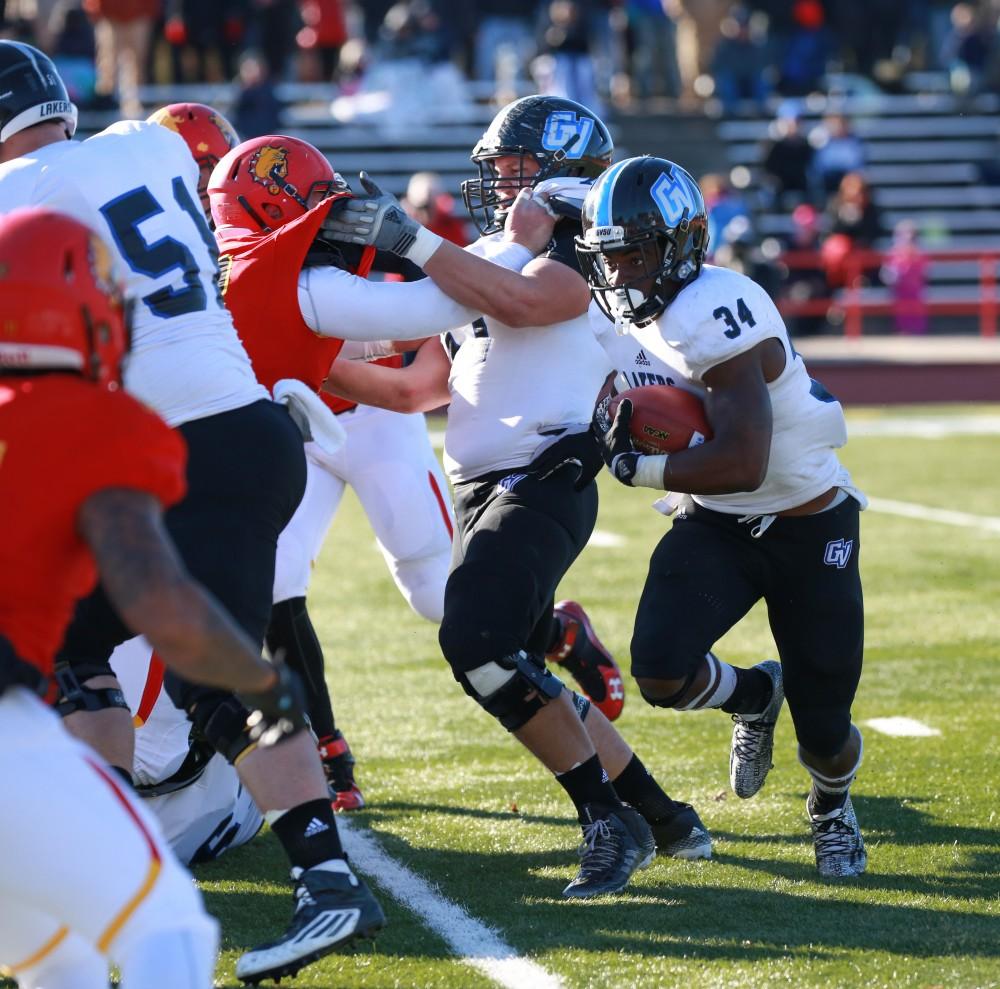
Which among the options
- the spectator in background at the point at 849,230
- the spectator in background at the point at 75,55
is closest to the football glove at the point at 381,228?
the spectator in background at the point at 75,55

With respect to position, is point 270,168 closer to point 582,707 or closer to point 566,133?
point 566,133

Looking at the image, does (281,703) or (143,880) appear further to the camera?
(281,703)

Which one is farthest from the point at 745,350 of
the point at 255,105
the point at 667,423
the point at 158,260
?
the point at 255,105

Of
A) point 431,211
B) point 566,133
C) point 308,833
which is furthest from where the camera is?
point 431,211

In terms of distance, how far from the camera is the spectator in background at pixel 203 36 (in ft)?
62.4

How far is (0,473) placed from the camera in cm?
251

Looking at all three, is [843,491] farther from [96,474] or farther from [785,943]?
[96,474]

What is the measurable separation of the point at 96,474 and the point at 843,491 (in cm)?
234

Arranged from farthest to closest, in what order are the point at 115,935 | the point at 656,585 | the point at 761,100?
the point at 761,100
the point at 656,585
the point at 115,935

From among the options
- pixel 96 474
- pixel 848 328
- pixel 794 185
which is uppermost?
pixel 96 474

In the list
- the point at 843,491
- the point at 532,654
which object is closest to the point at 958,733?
the point at 843,491

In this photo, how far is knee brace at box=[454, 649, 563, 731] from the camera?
399 cm

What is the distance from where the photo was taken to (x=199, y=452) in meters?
3.49

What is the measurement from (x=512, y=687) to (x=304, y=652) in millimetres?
1299
